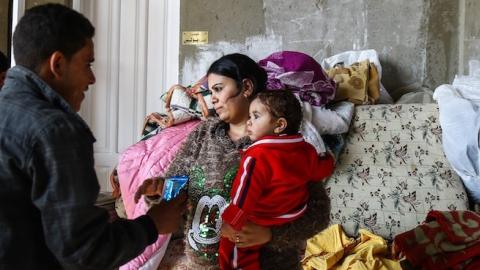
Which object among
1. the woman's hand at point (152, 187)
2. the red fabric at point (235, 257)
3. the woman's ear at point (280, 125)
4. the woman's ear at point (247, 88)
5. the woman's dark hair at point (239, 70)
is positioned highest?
the woman's dark hair at point (239, 70)

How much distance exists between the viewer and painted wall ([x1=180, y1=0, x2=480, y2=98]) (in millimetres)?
2523

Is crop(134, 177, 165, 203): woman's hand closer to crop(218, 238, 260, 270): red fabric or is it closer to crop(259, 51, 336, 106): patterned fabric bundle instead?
crop(218, 238, 260, 270): red fabric

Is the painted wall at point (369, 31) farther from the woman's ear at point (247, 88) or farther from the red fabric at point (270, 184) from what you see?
the red fabric at point (270, 184)

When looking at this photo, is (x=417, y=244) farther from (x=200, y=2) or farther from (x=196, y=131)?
(x=200, y=2)

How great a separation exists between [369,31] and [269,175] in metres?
1.60

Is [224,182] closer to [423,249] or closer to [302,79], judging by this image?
[302,79]

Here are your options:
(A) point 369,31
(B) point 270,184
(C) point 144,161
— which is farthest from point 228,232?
(A) point 369,31

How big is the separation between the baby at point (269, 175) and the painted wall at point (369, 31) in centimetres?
138

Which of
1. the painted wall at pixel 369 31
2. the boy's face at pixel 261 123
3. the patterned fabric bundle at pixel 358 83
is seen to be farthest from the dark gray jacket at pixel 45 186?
the painted wall at pixel 369 31

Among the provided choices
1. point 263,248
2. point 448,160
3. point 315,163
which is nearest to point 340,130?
point 448,160

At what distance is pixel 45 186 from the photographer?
2.59 feet

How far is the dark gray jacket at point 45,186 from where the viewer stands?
78 centimetres

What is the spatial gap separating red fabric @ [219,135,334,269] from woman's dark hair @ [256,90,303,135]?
0.04 meters

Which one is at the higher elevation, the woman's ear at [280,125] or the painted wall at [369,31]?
the painted wall at [369,31]
